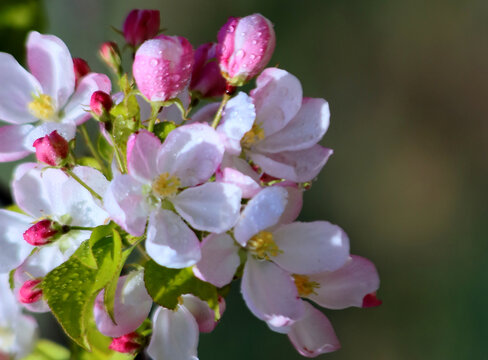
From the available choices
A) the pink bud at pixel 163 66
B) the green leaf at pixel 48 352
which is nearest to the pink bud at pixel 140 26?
the pink bud at pixel 163 66

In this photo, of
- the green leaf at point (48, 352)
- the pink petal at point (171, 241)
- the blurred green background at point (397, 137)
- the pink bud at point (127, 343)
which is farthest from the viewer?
the blurred green background at point (397, 137)

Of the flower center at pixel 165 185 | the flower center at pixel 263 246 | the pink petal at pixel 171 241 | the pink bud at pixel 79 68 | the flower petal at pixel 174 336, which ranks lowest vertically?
the flower petal at pixel 174 336

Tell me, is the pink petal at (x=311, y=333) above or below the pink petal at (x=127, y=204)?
below

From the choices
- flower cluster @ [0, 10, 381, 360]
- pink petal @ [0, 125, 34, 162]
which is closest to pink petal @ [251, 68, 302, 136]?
flower cluster @ [0, 10, 381, 360]

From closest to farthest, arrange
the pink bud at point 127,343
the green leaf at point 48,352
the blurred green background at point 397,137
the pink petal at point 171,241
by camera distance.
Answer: the pink petal at point 171,241 → the pink bud at point 127,343 → the green leaf at point 48,352 → the blurred green background at point 397,137

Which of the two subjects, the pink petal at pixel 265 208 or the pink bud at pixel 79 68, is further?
the pink bud at pixel 79 68

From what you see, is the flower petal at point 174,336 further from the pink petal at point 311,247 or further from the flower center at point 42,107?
the flower center at point 42,107

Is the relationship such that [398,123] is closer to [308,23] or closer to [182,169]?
[308,23]
